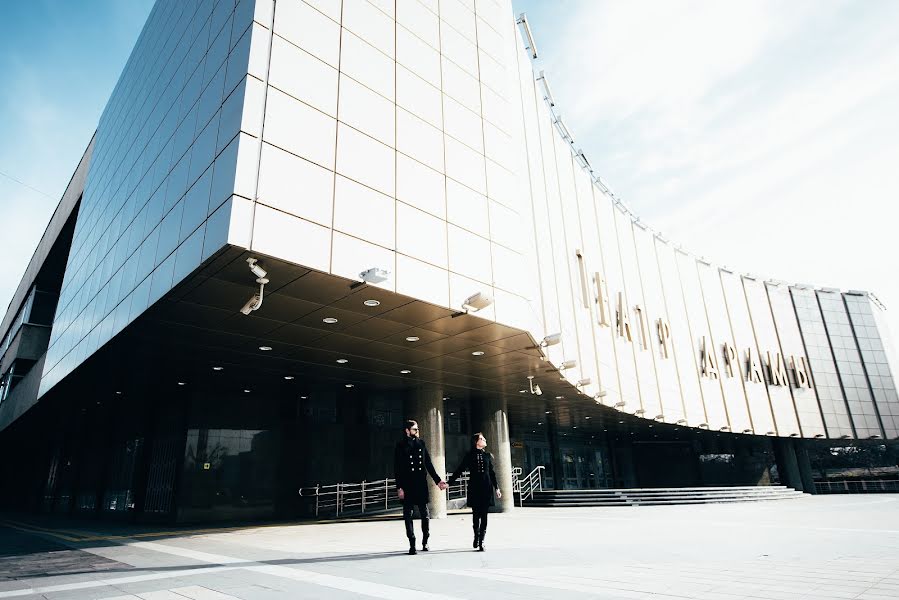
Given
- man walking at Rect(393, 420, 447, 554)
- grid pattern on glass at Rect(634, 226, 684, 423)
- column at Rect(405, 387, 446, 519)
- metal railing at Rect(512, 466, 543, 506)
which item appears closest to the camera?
man walking at Rect(393, 420, 447, 554)

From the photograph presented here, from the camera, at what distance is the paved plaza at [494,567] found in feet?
15.4

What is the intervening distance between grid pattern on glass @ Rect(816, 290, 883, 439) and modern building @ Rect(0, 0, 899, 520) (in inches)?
654

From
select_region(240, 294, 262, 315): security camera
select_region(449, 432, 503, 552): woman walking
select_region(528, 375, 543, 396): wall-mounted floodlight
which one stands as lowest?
select_region(449, 432, 503, 552): woman walking

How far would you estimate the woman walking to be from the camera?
7.47 meters

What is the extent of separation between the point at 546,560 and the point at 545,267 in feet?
42.4

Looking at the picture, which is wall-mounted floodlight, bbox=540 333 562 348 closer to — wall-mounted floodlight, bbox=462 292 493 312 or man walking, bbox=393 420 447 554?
wall-mounted floodlight, bbox=462 292 493 312

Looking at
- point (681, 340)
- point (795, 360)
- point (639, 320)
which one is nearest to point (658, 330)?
point (639, 320)

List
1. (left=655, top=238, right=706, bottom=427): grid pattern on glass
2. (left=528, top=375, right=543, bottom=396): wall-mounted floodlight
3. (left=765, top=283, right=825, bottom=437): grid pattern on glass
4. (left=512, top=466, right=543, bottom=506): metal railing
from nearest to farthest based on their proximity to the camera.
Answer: (left=528, top=375, right=543, bottom=396): wall-mounted floodlight, (left=512, top=466, right=543, bottom=506): metal railing, (left=655, top=238, right=706, bottom=427): grid pattern on glass, (left=765, top=283, right=825, bottom=437): grid pattern on glass

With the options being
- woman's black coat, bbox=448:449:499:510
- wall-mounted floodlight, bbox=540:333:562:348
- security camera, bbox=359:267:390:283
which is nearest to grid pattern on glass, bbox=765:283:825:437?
wall-mounted floodlight, bbox=540:333:562:348

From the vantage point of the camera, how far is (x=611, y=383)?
23562mm

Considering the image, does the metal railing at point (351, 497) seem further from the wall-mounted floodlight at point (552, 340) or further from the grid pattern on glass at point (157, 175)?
the grid pattern on glass at point (157, 175)

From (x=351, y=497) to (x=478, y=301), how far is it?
14095 mm

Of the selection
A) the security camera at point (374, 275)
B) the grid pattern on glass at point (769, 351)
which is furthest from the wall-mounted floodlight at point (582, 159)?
the grid pattern on glass at point (769, 351)

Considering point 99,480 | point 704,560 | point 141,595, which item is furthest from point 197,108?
point 99,480
